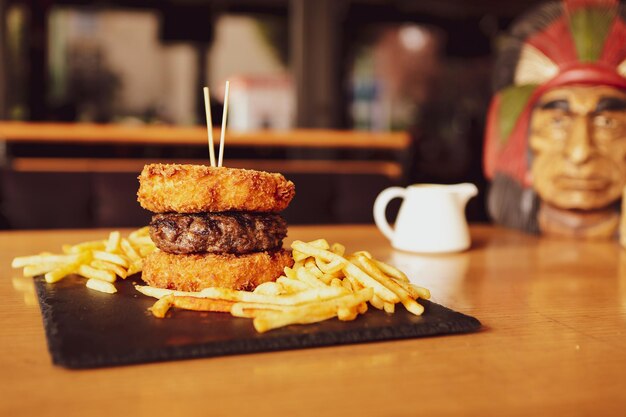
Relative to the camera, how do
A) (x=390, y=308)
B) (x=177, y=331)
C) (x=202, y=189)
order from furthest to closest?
(x=202, y=189)
(x=390, y=308)
(x=177, y=331)

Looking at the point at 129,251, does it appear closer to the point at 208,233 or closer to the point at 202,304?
the point at 208,233

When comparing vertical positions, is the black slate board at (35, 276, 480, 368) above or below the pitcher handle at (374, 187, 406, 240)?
below

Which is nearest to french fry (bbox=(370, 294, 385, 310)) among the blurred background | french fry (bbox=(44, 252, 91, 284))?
french fry (bbox=(44, 252, 91, 284))

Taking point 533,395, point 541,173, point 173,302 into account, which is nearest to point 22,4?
point 541,173

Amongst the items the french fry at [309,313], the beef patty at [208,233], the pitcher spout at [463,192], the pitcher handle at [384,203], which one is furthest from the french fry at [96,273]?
the pitcher spout at [463,192]

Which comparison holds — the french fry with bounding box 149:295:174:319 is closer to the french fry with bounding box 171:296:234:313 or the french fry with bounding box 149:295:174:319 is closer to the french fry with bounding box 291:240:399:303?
the french fry with bounding box 171:296:234:313

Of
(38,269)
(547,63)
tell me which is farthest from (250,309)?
(547,63)

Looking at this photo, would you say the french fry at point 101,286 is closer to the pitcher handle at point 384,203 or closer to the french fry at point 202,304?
the french fry at point 202,304

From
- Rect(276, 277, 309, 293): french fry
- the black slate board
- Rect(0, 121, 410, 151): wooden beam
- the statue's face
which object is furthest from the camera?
Rect(0, 121, 410, 151): wooden beam
